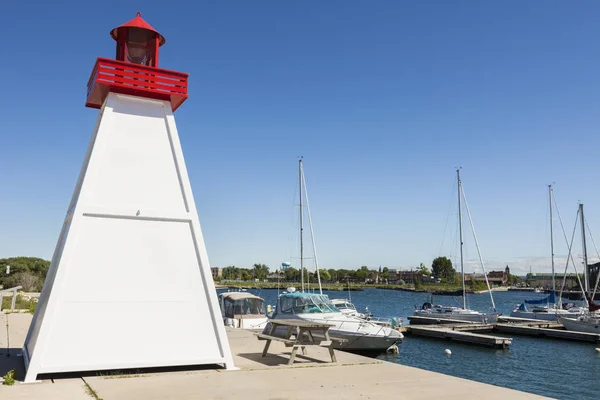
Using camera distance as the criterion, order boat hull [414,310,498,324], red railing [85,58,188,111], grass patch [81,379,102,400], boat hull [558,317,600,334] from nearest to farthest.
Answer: grass patch [81,379,102,400] → red railing [85,58,188,111] → boat hull [558,317,600,334] → boat hull [414,310,498,324]

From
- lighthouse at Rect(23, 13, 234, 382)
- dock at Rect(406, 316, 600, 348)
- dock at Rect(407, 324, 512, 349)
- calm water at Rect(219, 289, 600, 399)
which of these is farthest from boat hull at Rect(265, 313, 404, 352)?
lighthouse at Rect(23, 13, 234, 382)

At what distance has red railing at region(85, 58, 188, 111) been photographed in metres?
12.0

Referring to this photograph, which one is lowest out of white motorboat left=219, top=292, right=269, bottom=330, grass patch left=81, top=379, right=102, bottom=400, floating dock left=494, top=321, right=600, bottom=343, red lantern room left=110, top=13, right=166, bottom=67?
floating dock left=494, top=321, right=600, bottom=343

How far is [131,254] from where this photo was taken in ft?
37.7

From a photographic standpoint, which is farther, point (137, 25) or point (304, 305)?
point (304, 305)

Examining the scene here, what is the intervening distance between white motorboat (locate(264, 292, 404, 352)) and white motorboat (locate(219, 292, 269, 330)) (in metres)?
2.79

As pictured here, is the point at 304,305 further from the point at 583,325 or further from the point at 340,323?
the point at 583,325

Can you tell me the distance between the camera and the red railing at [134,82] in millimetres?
12008

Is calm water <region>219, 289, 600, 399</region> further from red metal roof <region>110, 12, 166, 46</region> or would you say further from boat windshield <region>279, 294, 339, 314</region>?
red metal roof <region>110, 12, 166, 46</region>

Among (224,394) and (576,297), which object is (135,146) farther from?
(576,297)

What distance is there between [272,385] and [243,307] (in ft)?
64.6

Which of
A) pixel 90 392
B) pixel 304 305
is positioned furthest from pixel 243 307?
pixel 90 392

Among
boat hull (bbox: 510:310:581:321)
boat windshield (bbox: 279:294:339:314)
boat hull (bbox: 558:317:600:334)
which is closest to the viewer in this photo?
boat windshield (bbox: 279:294:339:314)

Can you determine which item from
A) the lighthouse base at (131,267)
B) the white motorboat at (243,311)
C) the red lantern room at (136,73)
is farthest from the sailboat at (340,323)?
the red lantern room at (136,73)
